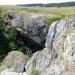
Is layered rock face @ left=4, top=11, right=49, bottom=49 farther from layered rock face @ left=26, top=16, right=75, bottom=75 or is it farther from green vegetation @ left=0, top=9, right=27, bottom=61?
layered rock face @ left=26, top=16, right=75, bottom=75

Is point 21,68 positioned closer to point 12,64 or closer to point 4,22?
point 12,64

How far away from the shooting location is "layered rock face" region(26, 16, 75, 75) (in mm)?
28578

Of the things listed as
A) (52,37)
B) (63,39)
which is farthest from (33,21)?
(63,39)

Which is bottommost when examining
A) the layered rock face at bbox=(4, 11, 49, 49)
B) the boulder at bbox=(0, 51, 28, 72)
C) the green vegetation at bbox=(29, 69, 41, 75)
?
the boulder at bbox=(0, 51, 28, 72)

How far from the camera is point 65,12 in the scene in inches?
2119

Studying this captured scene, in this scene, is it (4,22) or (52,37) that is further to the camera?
(4,22)

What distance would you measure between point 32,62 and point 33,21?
13.9m

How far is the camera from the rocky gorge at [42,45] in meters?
29.3

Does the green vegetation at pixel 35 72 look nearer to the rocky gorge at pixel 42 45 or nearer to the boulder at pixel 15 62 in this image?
the rocky gorge at pixel 42 45

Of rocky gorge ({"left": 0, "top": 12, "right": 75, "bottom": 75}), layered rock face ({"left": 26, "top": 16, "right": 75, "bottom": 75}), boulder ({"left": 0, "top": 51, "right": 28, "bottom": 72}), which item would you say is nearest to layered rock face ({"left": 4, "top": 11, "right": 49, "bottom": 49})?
rocky gorge ({"left": 0, "top": 12, "right": 75, "bottom": 75})

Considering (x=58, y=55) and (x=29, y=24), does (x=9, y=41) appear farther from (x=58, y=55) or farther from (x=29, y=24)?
(x=58, y=55)

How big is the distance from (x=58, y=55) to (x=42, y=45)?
1591 centimetres

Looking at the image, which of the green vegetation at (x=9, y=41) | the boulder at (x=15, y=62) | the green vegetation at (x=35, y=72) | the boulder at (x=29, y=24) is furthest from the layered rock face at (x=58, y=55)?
the boulder at (x=29, y=24)

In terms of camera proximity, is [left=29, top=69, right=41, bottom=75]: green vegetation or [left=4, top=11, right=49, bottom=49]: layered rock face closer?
[left=29, top=69, right=41, bottom=75]: green vegetation
